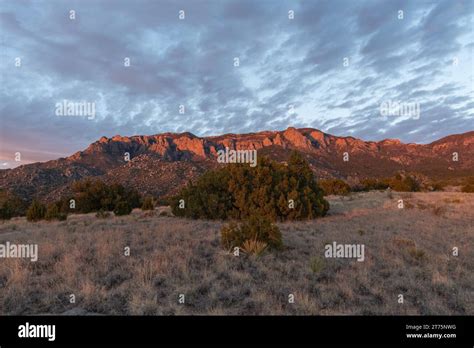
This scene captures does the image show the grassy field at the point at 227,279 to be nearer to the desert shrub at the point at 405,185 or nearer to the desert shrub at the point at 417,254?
the desert shrub at the point at 417,254

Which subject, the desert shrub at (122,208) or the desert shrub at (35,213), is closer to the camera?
the desert shrub at (35,213)

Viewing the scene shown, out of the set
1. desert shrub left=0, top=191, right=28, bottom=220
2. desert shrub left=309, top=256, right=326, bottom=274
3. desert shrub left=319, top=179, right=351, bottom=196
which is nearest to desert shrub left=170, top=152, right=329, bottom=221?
desert shrub left=309, top=256, right=326, bottom=274

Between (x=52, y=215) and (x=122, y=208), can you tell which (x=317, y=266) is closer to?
(x=52, y=215)

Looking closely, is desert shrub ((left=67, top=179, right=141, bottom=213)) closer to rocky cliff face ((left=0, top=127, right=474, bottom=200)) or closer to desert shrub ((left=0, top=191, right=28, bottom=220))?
rocky cliff face ((left=0, top=127, right=474, bottom=200))

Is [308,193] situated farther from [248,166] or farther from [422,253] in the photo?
[422,253]

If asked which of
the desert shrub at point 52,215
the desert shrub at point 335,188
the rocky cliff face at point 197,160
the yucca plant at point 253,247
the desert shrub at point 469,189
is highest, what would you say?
the rocky cliff face at point 197,160

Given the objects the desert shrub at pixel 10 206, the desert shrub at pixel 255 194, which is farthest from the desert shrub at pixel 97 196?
the desert shrub at pixel 255 194
